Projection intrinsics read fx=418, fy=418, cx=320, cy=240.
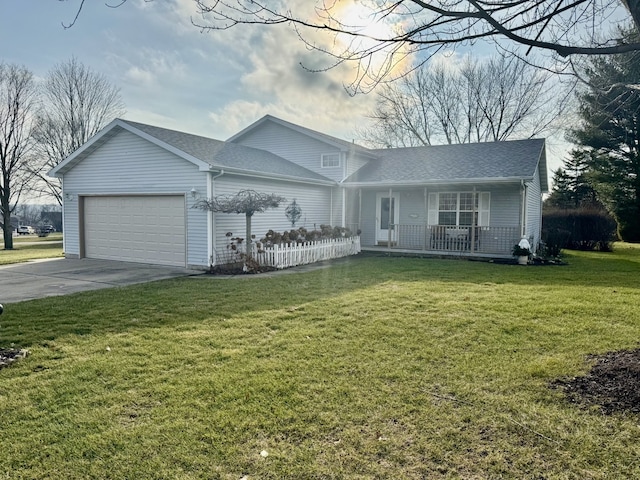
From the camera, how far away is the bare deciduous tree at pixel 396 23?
3.66 meters

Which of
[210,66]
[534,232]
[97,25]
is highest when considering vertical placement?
[210,66]

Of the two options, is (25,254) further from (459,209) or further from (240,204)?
(459,209)

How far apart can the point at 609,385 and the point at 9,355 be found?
608cm

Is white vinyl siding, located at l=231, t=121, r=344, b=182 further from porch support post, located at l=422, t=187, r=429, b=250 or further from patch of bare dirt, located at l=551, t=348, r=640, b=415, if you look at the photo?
patch of bare dirt, located at l=551, t=348, r=640, b=415

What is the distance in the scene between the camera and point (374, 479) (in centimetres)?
257

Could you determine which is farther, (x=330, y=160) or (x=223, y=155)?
(x=330, y=160)

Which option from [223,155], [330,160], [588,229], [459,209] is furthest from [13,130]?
[588,229]

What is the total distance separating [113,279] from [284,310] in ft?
17.5

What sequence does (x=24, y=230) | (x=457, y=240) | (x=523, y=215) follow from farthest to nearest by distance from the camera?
(x=24, y=230), (x=457, y=240), (x=523, y=215)

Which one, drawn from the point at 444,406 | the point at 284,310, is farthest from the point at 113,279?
the point at 444,406

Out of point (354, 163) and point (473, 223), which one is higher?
point (354, 163)

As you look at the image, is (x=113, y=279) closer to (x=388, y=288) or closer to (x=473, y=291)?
(x=388, y=288)

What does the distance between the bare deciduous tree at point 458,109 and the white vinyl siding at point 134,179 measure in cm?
1841

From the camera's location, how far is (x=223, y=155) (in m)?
13.0
